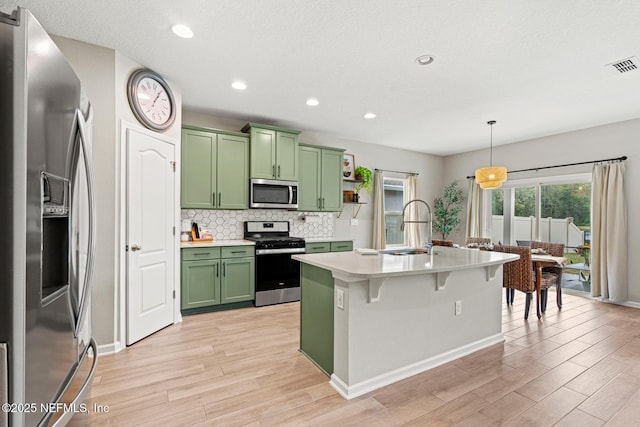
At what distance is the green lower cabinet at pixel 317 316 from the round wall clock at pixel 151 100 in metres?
2.12

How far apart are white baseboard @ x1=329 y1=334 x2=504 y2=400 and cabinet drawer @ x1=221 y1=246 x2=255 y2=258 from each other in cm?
216

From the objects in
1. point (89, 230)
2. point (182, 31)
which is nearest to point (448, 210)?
point (182, 31)

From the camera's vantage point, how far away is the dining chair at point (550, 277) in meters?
3.83

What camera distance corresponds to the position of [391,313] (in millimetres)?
2277

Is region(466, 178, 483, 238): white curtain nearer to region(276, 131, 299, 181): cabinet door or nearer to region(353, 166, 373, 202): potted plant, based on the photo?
region(353, 166, 373, 202): potted plant

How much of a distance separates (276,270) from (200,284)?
3.21 feet

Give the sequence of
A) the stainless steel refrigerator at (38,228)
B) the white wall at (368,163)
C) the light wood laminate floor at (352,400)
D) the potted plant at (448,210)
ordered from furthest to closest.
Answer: the potted plant at (448,210)
the white wall at (368,163)
the light wood laminate floor at (352,400)
the stainless steel refrigerator at (38,228)

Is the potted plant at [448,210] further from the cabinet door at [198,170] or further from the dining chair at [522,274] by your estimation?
the cabinet door at [198,170]

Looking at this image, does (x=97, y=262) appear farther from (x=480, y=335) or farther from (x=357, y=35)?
(x=480, y=335)

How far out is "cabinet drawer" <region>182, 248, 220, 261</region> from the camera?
3.62m

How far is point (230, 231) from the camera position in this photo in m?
4.48

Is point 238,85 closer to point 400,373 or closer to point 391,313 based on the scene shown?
point 391,313

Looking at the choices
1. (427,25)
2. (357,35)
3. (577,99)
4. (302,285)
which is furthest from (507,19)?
(302,285)

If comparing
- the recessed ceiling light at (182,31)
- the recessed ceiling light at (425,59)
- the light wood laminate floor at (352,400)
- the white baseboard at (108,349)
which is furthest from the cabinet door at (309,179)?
the white baseboard at (108,349)
